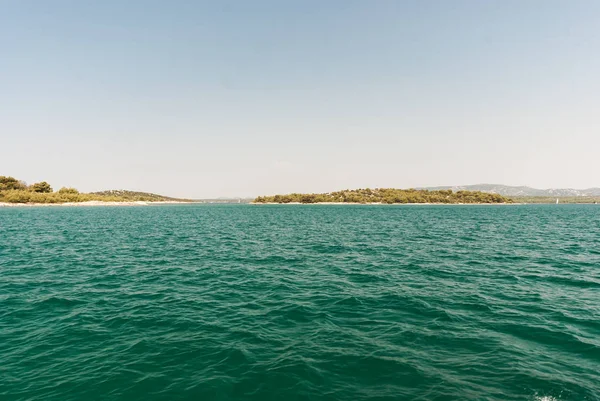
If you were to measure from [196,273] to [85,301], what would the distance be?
8981mm

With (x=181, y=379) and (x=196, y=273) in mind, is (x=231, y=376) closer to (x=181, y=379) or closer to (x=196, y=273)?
(x=181, y=379)

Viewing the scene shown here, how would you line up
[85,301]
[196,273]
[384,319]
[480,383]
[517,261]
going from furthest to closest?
1. [517,261]
2. [196,273]
3. [85,301]
4. [384,319]
5. [480,383]

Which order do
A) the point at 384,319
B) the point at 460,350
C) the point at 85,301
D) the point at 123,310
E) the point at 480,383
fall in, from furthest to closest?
the point at 85,301
the point at 123,310
the point at 384,319
the point at 460,350
the point at 480,383

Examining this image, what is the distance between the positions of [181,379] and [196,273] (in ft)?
56.4

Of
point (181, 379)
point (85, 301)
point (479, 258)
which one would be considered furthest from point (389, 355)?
point (479, 258)

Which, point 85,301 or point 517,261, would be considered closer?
point 85,301

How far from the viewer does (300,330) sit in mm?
15711

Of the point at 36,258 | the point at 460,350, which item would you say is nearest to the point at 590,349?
the point at 460,350

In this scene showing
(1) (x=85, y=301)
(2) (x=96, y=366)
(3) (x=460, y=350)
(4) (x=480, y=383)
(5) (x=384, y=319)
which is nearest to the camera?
(4) (x=480, y=383)

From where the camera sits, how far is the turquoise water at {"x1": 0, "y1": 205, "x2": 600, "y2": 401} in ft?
35.7

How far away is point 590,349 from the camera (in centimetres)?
1356

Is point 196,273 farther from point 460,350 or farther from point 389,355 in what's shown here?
point 460,350

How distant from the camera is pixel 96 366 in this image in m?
12.2

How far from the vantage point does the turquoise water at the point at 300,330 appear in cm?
1089
